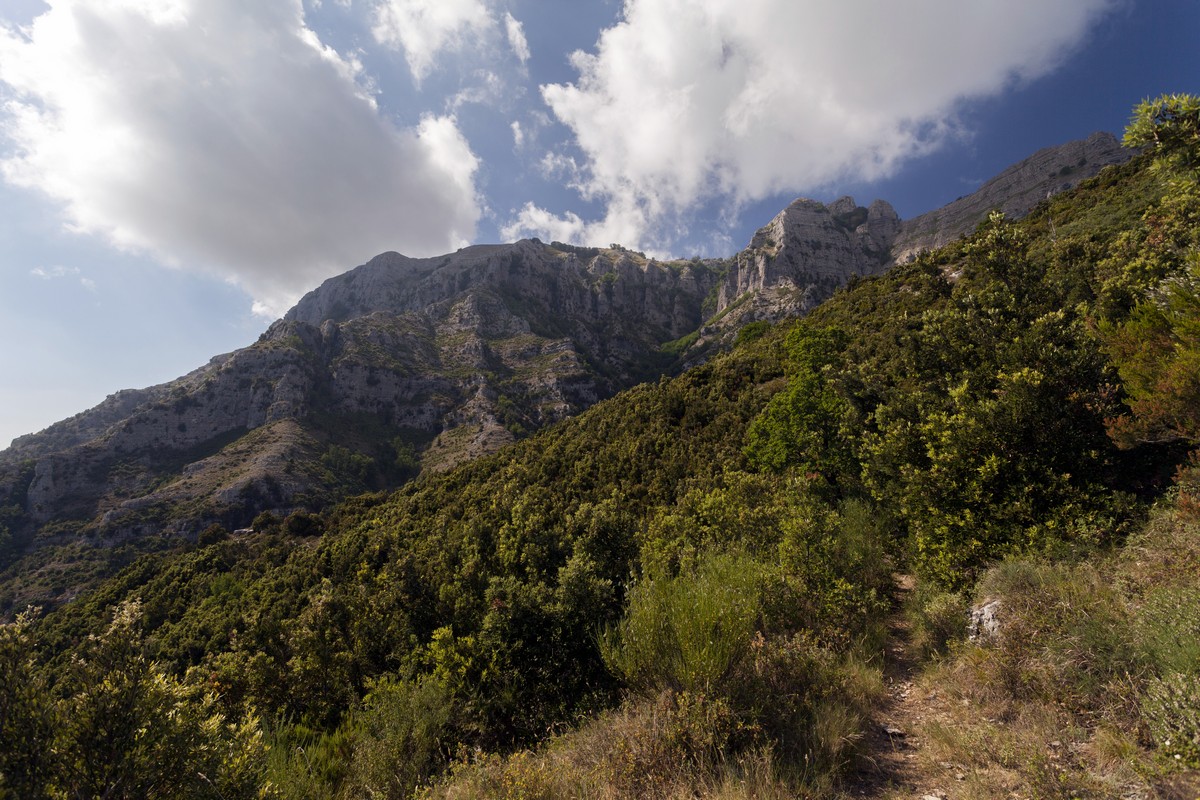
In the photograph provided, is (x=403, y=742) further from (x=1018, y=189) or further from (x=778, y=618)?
(x=1018, y=189)

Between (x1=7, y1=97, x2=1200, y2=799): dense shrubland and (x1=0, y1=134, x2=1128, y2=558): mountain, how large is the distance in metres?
95.9

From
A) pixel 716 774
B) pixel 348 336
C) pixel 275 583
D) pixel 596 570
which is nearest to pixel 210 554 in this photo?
pixel 275 583

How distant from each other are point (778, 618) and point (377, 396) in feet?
513

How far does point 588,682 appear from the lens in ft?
31.1

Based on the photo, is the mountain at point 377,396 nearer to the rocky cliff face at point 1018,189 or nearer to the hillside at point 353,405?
the hillside at point 353,405

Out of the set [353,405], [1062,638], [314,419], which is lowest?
[1062,638]

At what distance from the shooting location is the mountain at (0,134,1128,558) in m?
104

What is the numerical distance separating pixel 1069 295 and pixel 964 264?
2847 cm

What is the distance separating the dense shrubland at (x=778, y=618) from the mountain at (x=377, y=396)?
315ft

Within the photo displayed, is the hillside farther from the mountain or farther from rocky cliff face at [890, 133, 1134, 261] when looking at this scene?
rocky cliff face at [890, 133, 1134, 261]

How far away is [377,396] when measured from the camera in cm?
14462

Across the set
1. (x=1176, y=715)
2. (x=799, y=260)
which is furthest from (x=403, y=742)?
(x=799, y=260)

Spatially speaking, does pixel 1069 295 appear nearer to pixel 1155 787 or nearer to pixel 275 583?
pixel 1155 787

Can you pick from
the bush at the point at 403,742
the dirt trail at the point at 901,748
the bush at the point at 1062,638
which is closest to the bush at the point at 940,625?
the dirt trail at the point at 901,748
